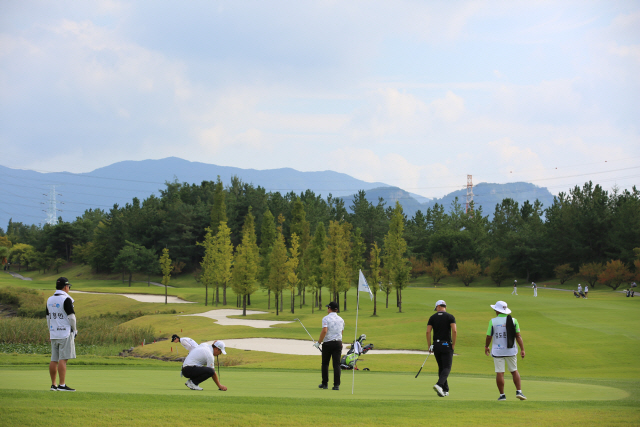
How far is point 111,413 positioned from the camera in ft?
27.1

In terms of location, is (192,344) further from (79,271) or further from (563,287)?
(79,271)

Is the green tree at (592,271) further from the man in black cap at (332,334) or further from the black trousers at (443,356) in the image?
the man in black cap at (332,334)

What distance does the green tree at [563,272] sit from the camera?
246 ft

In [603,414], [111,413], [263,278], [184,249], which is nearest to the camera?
[111,413]

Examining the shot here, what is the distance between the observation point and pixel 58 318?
10.5m

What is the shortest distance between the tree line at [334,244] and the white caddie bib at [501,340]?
3839 centimetres

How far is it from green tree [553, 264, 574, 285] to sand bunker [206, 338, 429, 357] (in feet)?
181

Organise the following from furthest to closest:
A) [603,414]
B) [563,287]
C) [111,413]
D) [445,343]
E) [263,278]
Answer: [563,287], [263,278], [445,343], [603,414], [111,413]

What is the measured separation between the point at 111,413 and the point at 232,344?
76.6 feet

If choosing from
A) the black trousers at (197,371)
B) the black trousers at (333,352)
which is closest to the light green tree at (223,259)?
the black trousers at (333,352)

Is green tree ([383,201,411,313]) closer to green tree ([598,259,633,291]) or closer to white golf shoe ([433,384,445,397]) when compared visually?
green tree ([598,259,633,291])

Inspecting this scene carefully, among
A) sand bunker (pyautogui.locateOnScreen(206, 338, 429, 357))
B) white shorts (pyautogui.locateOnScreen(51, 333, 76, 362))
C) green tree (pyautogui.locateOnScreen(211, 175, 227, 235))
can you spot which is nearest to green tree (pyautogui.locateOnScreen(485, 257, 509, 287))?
green tree (pyautogui.locateOnScreen(211, 175, 227, 235))

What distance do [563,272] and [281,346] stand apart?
5868 centimetres

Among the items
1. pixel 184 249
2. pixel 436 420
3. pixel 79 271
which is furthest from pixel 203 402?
pixel 79 271
